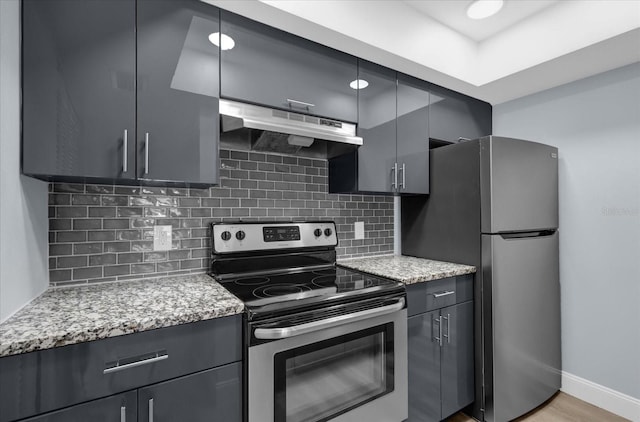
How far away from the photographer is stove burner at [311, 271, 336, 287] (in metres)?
1.57

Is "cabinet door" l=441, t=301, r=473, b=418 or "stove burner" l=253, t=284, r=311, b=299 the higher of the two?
"stove burner" l=253, t=284, r=311, b=299

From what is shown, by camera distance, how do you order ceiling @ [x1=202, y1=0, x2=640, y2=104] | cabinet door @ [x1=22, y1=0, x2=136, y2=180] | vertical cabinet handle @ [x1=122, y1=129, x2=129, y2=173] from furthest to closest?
ceiling @ [x1=202, y1=0, x2=640, y2=104] → vertical cabinet handle @ [x1=122, y1=129, x2=129, y2=173] → cabinet door @ [x1=22, y1=0, x2=136, y2=180]

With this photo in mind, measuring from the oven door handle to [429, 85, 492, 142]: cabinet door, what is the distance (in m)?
1.36

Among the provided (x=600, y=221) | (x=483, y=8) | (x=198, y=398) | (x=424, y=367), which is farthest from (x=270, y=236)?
Result: (x=600, y=221)

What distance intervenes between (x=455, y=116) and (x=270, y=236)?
5.63 ft

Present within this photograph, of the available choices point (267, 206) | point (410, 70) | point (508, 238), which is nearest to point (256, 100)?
point (267, 206)

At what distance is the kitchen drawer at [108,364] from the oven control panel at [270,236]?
0.62m

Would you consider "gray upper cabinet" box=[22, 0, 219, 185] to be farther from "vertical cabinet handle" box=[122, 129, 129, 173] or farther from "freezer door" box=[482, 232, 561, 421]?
"freezer door" box=[482, 232, 561, 421]

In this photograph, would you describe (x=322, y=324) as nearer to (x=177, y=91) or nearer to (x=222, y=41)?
(x=177, y=91)

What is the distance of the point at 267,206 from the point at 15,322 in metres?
1.22

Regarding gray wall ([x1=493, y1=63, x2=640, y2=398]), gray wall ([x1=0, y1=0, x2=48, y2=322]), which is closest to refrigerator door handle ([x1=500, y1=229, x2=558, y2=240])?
gray wall ([x1=493, y1=63, x2=640, y2=398])

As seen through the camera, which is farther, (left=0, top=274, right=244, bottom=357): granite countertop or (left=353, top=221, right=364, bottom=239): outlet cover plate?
(left=353, top=221, right=364, bottom=239): outlet cover plate

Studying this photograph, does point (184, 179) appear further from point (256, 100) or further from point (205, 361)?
point (205, 361)

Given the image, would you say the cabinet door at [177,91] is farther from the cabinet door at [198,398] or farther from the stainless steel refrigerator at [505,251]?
the stainless steel refrigerator at [505,251]
